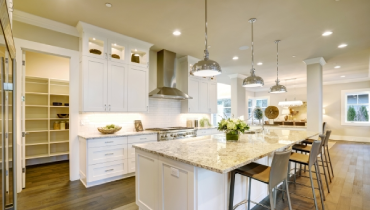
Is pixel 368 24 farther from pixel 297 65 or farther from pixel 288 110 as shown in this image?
pixel 288 110

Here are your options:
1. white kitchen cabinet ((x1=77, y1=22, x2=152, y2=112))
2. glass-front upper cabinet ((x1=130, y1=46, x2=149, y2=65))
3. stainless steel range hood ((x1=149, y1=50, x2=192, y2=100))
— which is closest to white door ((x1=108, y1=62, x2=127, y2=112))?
white kitchen cabinet ((x1=77, y1=22, x2=152, y2=112))

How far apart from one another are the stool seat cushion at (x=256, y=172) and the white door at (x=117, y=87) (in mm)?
2704

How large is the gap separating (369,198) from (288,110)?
26.0 feet

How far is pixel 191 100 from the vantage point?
5.00 m

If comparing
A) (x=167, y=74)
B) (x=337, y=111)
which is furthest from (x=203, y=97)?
(x=337, y=111)

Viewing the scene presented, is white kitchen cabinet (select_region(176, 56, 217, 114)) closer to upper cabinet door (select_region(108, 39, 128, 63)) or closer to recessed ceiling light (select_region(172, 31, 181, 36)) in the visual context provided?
recessed ceiling light (select_region(172, 31, 181, 36))

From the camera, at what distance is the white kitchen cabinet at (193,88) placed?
196 inches

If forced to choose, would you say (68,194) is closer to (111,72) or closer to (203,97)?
(111,72)

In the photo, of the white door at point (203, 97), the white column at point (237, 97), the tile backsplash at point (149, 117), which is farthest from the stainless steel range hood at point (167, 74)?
the white column at point (237, 97)

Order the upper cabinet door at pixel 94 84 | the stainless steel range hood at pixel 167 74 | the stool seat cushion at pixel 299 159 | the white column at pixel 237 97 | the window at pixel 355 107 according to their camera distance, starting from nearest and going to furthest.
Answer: the stool seat cushion at pixel 299 159, the upper cabinet door at pixel 94 84, the stainless steel range hood at pixel 167 74, the white column at pixel 237 97, the window at pixel 355 107

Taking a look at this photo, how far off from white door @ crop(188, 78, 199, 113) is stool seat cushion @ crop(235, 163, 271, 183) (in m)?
Answer: 3.14

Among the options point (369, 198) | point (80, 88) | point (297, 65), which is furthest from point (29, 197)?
point (297, 65)

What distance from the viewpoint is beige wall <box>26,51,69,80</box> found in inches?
179

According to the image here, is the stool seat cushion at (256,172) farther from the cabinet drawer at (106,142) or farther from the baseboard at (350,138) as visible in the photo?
the baseboard at (350,138)
